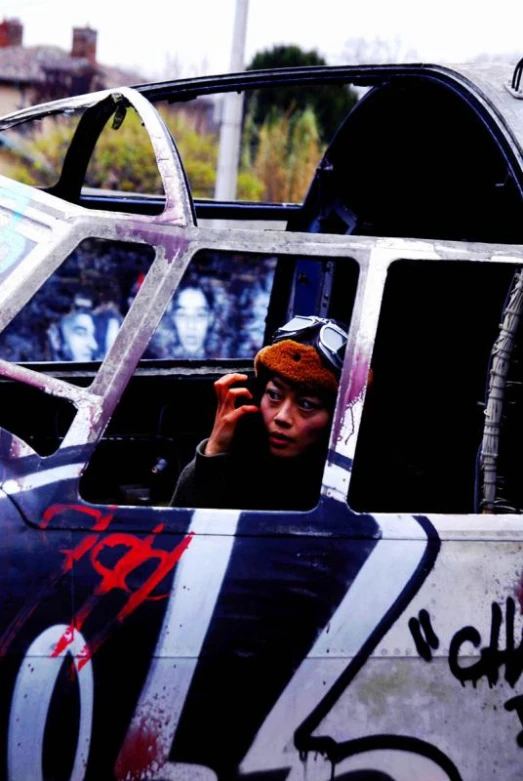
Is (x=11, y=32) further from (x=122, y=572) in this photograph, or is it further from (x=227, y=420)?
(x=122, y=572)

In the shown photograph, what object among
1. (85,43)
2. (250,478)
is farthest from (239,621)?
(85,43)

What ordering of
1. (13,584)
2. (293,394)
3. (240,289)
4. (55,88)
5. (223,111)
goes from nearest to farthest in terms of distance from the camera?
1. (13,584)
2. (293,394)
3. (223,111)
4. (240,289)
5. (55,88)

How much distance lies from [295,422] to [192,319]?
9.39 metres

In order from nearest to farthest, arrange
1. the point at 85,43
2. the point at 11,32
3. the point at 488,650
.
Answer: the point at 488,650 < the point at 85,43 < the point at 11,32

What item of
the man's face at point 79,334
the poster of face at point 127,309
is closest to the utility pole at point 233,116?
the poster of face at point 127,309

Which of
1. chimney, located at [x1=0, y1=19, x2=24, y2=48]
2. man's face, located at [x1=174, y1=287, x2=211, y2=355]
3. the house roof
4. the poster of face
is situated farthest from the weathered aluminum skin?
chimney, located at [x1=0, y1=19, x2=24, y2=48]

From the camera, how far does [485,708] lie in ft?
7.61

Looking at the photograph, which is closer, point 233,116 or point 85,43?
point 233,116

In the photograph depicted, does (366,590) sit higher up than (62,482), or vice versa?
(62,482)

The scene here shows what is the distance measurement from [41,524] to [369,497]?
1.10m

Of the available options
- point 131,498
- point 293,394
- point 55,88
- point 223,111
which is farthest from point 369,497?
point 55,88

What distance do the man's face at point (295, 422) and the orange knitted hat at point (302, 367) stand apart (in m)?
0.04

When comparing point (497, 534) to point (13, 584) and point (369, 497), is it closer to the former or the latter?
point (369, 497)

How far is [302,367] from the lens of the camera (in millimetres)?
2750
